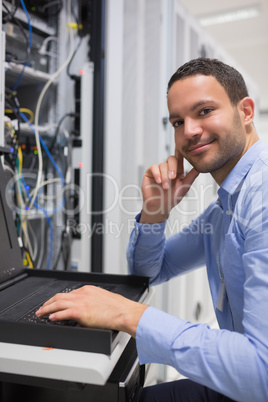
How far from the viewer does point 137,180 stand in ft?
5.95

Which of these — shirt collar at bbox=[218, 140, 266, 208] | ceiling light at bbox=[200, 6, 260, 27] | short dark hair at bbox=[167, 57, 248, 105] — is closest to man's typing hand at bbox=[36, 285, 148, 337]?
shirt collar at bbox=[218, 140, 266, 208]

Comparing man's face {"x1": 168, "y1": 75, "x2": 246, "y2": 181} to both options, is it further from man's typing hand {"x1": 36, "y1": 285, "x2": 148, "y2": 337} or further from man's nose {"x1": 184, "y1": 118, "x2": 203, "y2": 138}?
man's typing hand {"x1": 36, "y1": 285, "x2": 148, "y2": 337}

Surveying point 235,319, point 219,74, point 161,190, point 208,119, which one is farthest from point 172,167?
point 235,319

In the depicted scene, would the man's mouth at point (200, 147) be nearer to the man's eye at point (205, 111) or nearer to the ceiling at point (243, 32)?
the man's eye at point (205, 111)

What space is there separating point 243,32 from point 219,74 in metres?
3.94

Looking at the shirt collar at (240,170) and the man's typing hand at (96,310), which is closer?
the man's typing hand at (96,310)

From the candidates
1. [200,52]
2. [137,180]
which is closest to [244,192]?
[137,180]

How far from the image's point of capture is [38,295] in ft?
2.91

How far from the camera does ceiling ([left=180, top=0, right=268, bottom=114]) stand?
3.57 metres

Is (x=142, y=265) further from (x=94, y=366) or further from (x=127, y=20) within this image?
(x=127, y=20)

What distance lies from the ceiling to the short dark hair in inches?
99.6

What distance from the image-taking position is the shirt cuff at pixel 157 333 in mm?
698

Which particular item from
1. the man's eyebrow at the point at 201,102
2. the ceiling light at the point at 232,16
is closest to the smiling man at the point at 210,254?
the man's eyebrow at the point at 201,102

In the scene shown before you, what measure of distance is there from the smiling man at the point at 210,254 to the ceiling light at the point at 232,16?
327cm
